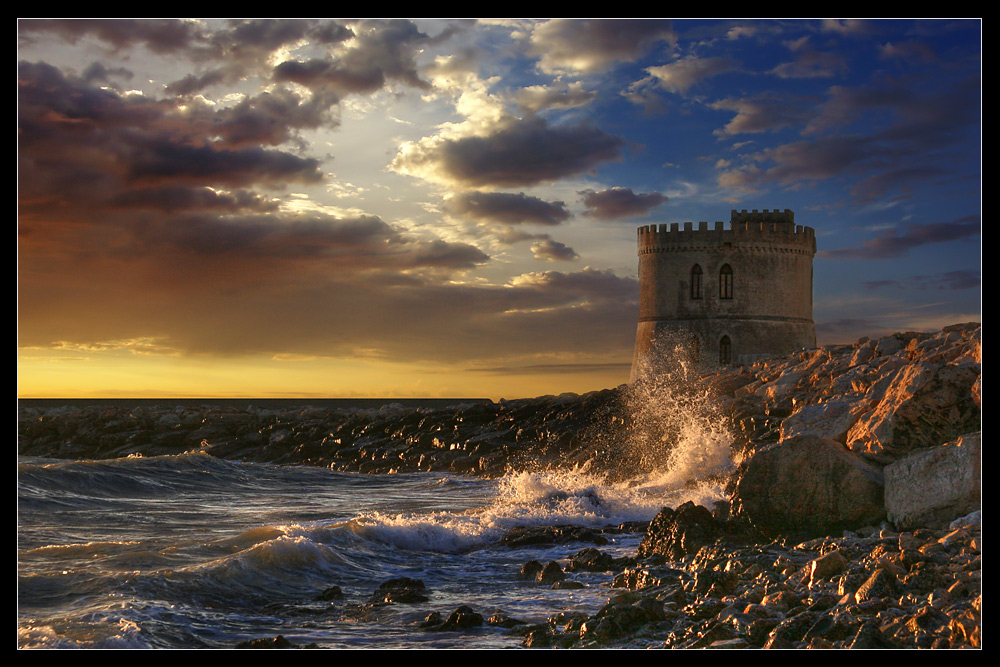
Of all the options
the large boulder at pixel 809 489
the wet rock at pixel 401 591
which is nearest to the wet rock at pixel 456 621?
the wet rock at pixel 401 591

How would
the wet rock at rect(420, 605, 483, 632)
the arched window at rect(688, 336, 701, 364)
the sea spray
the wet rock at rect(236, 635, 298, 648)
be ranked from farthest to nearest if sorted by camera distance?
the arched window at rect(688, 336, 701, 364) < the sea spray < the wet rock at rect(420, 605, 483, 632) < the wet rock at rect(236, 635, 298, 648)

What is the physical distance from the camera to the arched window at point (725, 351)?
28.3 meters

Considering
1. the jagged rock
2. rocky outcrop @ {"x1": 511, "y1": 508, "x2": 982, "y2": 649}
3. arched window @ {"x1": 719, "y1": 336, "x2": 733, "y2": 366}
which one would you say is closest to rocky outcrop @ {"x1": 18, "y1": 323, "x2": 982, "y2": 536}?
the jagged rock

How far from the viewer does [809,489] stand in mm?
8883

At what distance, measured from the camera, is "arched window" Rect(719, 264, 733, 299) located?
28577 millimetres

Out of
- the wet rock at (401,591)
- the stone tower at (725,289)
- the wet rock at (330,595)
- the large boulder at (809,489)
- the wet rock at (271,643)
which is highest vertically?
the stone tower at (725,289)

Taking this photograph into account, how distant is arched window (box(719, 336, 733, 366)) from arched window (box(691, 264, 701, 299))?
5.60ft

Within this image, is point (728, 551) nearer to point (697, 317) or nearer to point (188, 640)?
point (188, 640)

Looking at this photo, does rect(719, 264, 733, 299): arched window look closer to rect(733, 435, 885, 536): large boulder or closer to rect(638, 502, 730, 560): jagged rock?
rect(733, 435, 885, 536): large boulder

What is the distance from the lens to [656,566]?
834 cm

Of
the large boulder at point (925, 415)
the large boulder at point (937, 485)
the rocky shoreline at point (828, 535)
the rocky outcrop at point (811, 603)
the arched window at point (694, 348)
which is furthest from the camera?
the arched window at point (694, 348)

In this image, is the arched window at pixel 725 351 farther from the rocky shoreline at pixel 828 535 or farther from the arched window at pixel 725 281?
the rocky shoreline at pixel 828 535

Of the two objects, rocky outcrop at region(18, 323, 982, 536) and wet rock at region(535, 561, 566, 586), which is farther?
rocky outcrop at region(18, 323, 982, 536)

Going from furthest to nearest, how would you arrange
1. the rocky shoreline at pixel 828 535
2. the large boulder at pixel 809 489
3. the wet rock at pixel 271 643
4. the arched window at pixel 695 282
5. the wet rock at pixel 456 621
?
the arched window at pixel 695 282 → the large boulder at pixel 809 489 → the wet rock at pixel 456 621 → the wet rock at pixel 271 643 → the rocky shoreline at pixel 828 535
